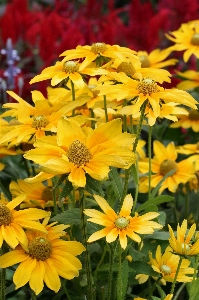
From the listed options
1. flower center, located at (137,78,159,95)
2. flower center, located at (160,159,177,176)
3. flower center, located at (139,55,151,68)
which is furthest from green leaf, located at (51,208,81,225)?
flower center, located at (139,55,151,68)

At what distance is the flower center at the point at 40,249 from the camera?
107 cm

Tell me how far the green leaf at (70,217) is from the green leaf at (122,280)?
0.35ft

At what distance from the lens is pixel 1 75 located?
2.21m

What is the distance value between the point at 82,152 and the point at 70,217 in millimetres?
180

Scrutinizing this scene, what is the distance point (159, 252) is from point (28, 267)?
0.25m

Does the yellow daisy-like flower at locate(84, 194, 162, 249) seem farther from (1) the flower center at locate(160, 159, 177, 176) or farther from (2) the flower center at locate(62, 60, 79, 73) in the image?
(1) the flower center at locate(160, 159, 177, 176)

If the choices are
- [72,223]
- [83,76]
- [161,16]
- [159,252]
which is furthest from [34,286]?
[161,16]

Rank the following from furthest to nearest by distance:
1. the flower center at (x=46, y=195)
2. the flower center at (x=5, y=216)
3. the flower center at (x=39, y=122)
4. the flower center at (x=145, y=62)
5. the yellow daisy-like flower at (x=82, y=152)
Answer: the flower center at (x=145, y=62)
the flower center at (x=46, y=195)
the flower center at (x=39, y=122)
the flower center at (x=5, y=216)
the yellow daisy-like flower at (x=82, y=152)

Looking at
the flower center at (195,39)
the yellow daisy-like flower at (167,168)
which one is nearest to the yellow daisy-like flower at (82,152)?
the yellow daisy-like flower at (167,168)

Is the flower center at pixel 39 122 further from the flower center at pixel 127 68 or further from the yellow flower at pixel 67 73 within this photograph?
the flower center at pixel 127 68

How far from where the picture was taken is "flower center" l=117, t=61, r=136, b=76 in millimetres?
1244

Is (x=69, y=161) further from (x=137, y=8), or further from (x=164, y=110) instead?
(x=137, y=8)

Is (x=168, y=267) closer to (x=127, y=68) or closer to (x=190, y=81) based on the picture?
(x=127, y=68)

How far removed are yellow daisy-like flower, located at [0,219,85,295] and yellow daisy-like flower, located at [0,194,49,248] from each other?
31mm
